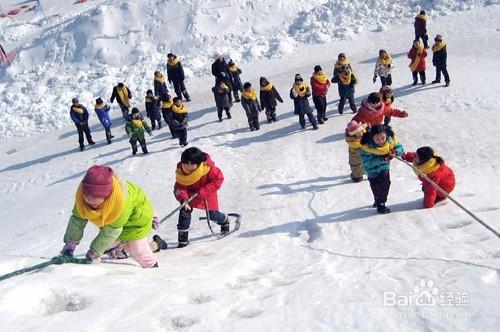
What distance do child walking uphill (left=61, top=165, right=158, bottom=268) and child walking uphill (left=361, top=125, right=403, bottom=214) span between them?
3.44 metres

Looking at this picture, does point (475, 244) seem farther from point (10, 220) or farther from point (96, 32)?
point (96, 32)

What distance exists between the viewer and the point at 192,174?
6848 mm

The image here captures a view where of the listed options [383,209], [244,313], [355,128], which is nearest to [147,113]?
[355,128]

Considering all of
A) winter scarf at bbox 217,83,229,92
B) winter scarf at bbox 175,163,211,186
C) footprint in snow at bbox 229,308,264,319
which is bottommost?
footprint in snow at bbox 229,308,264,319

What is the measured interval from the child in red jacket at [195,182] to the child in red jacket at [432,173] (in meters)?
2.91

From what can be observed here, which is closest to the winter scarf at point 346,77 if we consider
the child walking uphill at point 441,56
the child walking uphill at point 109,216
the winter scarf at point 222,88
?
the child walking uphill at point 441,56

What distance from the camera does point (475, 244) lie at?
553 centimetres

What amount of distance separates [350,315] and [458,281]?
114 centimetres

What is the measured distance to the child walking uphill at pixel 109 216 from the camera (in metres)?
4.63

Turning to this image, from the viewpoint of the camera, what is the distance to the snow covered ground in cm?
417

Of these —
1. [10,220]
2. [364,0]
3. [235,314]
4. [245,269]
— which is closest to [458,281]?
[235,314]

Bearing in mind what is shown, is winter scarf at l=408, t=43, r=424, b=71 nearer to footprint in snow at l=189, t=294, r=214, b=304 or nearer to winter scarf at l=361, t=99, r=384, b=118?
winter scarf at l=361, t=99, r=384, b=118

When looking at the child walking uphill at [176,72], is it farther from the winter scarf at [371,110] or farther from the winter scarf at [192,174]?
the winter scarf at [192,174]

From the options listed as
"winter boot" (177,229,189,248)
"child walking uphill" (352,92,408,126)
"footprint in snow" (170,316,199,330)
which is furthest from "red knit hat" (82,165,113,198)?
"child walking uphill" (352,92,408,126)
